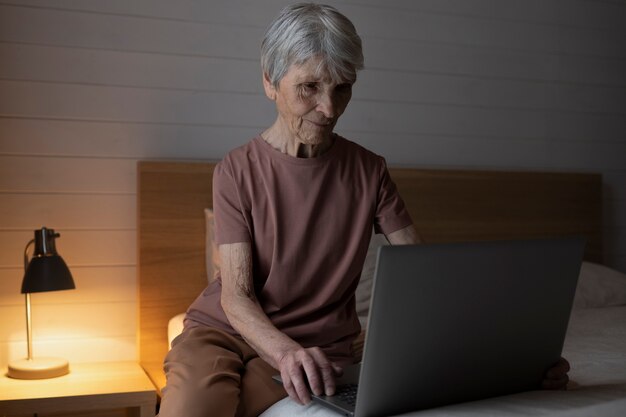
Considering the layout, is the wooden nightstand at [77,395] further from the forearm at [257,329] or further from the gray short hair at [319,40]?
the gray short hair at [319,40]

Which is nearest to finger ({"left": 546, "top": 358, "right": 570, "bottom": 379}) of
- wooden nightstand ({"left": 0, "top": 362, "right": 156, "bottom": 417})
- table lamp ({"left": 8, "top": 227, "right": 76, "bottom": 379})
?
wooden nightstand ({"left": 0, "top": 362, "right": 156, "bottom": 417})

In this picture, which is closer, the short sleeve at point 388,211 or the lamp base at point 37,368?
the short sleeve at point 388,211

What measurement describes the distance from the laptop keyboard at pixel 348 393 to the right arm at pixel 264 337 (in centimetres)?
2

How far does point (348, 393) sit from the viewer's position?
1.28m

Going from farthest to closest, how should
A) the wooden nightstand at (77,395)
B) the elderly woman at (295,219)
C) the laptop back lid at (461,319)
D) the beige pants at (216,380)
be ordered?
the wooden nightstand at (77,395) < the elderly woman at (295,219) < the beige pants at (216,380) < the laptop back lid at (461,319)

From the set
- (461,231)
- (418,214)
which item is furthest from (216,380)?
(461,231)

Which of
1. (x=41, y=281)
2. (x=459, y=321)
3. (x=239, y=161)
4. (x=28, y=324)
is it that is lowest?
(x=28, y=324)

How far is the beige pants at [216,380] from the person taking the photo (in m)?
1.36

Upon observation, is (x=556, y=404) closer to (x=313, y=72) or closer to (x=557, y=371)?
(x=557, y=371)

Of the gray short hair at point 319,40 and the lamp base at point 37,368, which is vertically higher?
the gray short hair at point 319,40

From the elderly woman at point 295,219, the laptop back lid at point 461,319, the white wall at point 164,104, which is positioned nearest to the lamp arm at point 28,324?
the white wall at point 164,104

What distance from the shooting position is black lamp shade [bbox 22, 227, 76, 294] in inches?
94.8

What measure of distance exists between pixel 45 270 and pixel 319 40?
1.27 meters

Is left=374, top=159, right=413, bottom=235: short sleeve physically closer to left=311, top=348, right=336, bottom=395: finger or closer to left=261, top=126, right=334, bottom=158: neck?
left=261, top=126, right=334, bottom=158: neck
